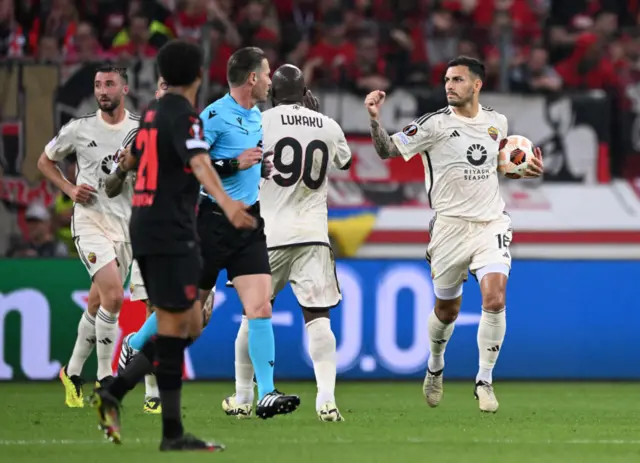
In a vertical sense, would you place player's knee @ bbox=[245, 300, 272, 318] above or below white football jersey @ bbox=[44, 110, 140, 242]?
below

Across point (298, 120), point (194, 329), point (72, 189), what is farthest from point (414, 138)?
point (194, 329)

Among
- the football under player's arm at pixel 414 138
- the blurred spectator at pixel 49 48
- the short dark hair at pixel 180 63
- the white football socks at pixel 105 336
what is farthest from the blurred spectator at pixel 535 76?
the short dark hair at pixel 180 63

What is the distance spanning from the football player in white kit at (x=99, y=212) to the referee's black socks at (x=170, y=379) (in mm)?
3577

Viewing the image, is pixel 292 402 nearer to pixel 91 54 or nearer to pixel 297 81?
pixel 297 81

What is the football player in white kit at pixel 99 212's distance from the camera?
10.6 m

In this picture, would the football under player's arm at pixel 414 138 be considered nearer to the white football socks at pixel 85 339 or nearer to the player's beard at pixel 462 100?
the player's beard at pixel 462 100

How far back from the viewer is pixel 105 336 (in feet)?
34.8

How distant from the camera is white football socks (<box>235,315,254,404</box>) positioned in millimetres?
9312

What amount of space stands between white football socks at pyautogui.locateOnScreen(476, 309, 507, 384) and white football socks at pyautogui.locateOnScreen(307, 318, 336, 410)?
1.43 metres

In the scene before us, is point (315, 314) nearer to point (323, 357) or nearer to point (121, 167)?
point (323, 357)

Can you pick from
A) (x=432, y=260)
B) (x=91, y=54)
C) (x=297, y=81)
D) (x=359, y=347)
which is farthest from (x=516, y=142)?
(x=91, y=54)

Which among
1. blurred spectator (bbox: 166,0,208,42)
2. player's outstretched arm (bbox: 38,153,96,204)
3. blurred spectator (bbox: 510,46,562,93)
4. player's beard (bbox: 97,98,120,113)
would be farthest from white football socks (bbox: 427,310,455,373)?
blurred spectator (bbox: 166,0,208,42)

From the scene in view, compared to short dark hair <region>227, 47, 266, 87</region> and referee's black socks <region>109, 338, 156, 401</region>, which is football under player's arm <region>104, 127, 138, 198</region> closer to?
short dark hair <region>227, 47, 266, 87</region>

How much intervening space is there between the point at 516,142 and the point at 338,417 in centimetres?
259
